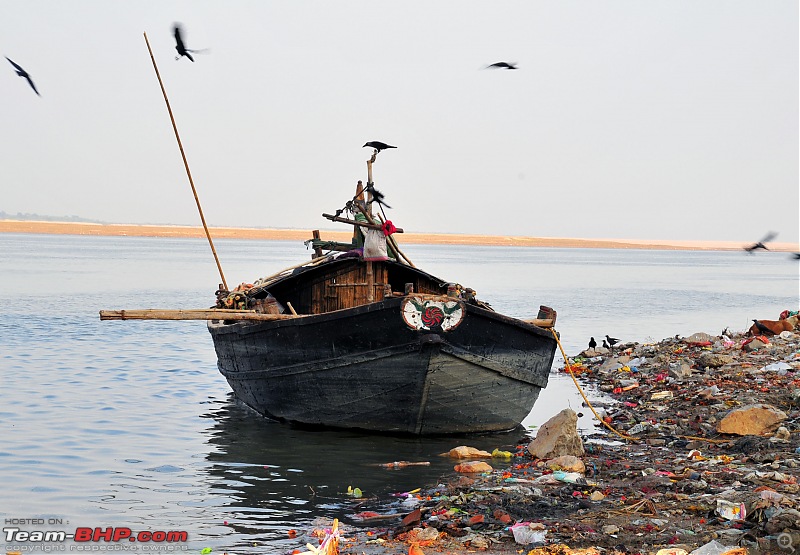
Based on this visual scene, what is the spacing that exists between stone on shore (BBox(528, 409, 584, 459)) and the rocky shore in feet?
0.04

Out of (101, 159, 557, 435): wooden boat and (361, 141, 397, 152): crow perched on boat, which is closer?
(101, 159, 557, 435): wooden boat

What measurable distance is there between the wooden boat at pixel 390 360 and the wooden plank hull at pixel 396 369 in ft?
0.05

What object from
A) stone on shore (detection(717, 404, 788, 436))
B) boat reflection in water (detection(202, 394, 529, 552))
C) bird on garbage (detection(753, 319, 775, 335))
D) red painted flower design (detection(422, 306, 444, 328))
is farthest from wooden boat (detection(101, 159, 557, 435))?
bird on garbage (detection(753, 319, 775, 335))

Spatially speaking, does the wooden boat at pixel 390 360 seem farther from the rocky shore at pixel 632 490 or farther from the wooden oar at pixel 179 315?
the rocky shore at pixel 632 490

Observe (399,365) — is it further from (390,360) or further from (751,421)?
(751,421)

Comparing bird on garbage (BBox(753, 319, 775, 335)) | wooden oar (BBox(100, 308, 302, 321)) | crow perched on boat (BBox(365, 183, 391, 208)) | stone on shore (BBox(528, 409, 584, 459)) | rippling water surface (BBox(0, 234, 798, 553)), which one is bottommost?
rippling water surface (BBox(0, 234, 798, 553))

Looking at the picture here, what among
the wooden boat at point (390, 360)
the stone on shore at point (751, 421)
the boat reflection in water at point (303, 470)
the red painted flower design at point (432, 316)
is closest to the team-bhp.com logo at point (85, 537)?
the boat reflection in water at point (303, 470)

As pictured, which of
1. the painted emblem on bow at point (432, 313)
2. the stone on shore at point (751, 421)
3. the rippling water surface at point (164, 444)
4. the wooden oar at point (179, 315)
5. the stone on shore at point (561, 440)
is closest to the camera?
the rippling water surface at point (164, 444)

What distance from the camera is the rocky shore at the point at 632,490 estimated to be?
6121mm

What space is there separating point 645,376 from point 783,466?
7.16 meters

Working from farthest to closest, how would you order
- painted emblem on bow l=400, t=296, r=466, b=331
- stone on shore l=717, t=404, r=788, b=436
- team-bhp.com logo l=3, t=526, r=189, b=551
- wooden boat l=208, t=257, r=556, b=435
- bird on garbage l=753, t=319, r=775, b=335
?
bird on garbage l=753, t=319, r=775, b=335 → wooden boat l=208, t=257, r=556, b=435 → painted emblem on bow l=400, t=296, r=466, b=331 → stone on shore l=717, t=404, r=788, b=436 → team-bhp.com logo l=3, t=526, r=189, b=551

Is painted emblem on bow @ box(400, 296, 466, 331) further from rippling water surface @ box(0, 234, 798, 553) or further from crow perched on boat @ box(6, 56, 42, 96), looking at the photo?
crow perched on boat @ box(6, 56, 42, 96)

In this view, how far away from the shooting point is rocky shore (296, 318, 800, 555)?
6.12 m

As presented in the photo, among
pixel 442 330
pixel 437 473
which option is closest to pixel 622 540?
pixel 437 473
